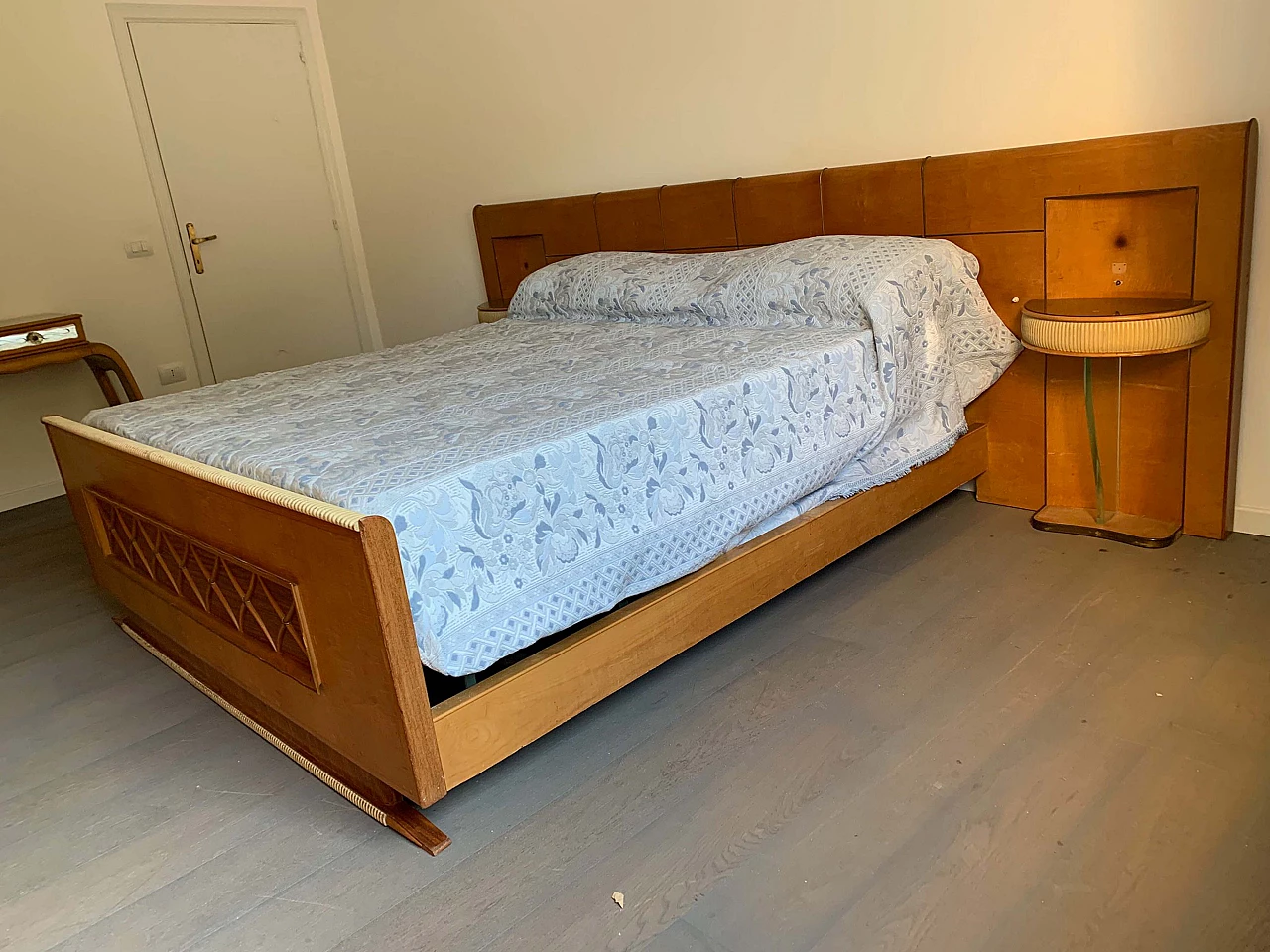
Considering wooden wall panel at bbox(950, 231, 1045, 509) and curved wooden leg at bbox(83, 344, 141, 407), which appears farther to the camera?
curved wooden leg at bbox(83, 344, 141, 407)

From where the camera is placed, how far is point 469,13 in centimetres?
384

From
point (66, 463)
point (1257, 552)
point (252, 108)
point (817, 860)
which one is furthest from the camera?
point (252, 108)

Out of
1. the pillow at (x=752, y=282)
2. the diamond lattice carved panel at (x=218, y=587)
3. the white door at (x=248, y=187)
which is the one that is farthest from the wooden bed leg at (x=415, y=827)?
the white door at (x=248, y=187)

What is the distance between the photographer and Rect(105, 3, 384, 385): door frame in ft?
13.4

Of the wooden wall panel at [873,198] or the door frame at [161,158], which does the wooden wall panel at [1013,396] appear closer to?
the wooden wall panel at [873,198]

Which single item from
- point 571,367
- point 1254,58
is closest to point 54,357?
point 571,367

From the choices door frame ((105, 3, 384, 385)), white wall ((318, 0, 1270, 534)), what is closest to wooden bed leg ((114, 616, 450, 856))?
white wall ((318, 0, 1270, 534))

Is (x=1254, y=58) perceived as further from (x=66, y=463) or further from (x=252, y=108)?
(x=252, y=108)

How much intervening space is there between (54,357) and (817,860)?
11.5ft

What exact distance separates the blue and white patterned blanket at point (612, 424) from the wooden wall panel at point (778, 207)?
0.82ft

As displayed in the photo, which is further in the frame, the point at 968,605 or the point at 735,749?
the point at 968,605

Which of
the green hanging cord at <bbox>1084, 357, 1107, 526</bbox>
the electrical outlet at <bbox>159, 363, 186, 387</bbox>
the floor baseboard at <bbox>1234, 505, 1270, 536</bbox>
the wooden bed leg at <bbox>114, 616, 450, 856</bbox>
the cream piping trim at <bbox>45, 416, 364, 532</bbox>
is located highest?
the cream piping trim at <bbox>45, 416, 364, 532</bbox>

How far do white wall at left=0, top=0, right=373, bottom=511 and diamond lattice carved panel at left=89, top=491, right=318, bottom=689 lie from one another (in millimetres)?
2002

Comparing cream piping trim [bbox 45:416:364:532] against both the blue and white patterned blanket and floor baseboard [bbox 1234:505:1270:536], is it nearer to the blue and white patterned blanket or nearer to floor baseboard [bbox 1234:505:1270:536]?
the blue and white patterned blanket
